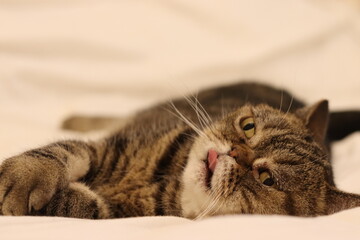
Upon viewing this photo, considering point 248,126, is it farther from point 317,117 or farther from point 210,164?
point 317,117

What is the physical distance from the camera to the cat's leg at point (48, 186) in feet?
3.85

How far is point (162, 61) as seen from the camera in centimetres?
262

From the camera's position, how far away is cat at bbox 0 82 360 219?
1259mm

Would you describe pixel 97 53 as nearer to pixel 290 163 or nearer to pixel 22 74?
pixel 22 74

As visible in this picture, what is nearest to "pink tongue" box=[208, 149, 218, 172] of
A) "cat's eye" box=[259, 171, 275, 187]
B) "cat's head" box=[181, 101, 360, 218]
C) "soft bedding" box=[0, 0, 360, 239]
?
"cat's head" box=[181, 101, 360, 218]

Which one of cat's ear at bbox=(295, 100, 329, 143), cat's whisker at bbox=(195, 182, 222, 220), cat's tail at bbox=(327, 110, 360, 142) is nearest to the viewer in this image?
cat's whisker at bbox=(195, 182, 222, 220)

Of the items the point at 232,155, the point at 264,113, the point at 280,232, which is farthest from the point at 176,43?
the point at 280,232

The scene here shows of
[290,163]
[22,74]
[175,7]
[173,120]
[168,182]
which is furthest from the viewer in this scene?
[175,7]

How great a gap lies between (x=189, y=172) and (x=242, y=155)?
0.56 feet

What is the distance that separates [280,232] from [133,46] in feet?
6.02

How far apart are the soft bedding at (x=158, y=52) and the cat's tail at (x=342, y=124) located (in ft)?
0.19

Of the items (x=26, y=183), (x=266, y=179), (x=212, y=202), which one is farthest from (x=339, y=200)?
(x=26, y=183)

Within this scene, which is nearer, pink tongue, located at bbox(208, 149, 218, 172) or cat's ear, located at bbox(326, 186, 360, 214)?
cat's ear, located at bbox(326, 186, 360, 214)

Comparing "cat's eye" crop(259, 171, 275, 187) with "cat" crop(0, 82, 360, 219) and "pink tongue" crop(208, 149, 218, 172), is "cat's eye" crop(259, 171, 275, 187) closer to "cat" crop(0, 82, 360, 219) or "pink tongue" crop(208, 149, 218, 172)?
"cat" crop(0, 82, 360, 219)
